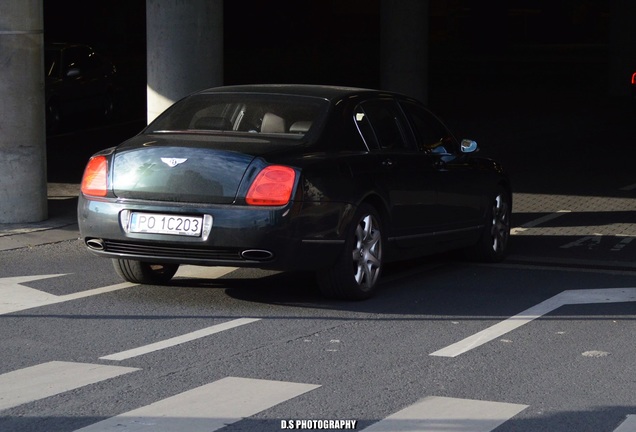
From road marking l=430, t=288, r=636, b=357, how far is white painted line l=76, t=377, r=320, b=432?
52.8 inches

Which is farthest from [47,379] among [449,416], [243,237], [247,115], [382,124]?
[382,124]

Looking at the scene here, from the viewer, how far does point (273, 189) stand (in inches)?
348

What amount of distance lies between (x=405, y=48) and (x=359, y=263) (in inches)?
658

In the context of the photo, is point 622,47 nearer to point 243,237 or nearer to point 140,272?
point 140,272

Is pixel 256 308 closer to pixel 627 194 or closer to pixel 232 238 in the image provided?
pixel 232 238

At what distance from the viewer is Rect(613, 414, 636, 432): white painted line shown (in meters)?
6.07

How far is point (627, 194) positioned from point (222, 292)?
27.7ft

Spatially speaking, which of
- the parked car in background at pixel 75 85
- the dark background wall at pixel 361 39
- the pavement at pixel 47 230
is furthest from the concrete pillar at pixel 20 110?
the dark background wall at pixel 361 39

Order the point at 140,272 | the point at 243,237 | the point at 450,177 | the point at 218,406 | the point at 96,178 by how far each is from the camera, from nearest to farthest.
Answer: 1. the point at 218,406
2. the point at 243,237
3. the point at 96,178
4. the point at 140,272
5. the point at 450,177

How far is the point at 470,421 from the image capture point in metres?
6.19

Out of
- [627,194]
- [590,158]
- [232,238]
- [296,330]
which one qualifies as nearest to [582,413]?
[296,330]

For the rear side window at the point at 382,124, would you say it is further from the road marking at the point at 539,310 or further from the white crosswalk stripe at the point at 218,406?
the white crosswalk stripe at the point at 218,406

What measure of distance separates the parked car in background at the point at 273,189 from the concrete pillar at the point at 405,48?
15.0 meters

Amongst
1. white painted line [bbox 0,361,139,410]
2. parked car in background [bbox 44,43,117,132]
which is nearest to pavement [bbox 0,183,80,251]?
white painted line [bbox 0,361,139,410]
